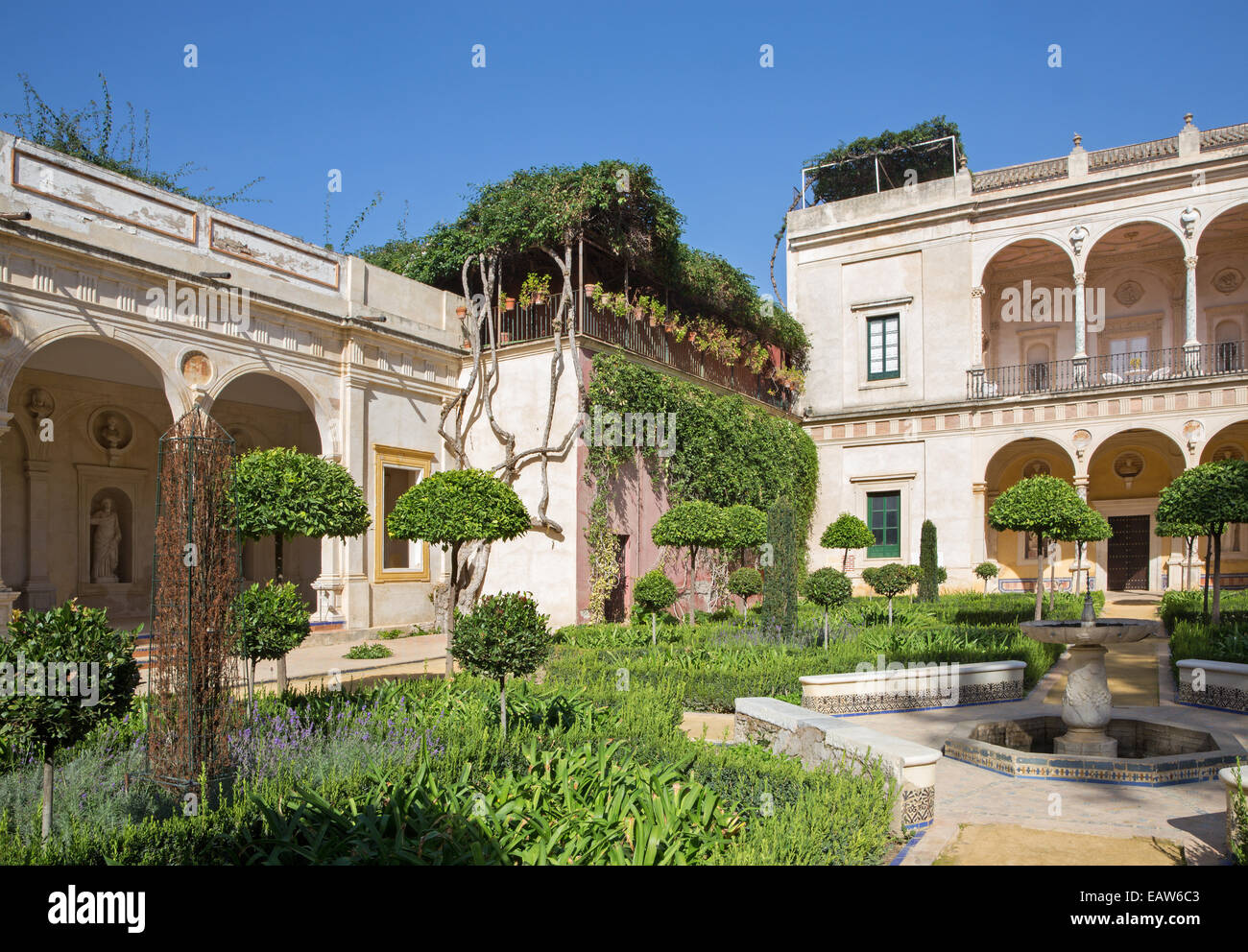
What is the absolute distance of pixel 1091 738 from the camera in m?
6.88

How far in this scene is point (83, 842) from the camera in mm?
3768

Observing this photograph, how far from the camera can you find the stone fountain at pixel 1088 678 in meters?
6.77

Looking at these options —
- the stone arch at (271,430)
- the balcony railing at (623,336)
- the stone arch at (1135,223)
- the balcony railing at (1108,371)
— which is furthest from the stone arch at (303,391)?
the stone arch at (1135,223)

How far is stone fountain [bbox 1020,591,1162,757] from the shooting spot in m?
6.77

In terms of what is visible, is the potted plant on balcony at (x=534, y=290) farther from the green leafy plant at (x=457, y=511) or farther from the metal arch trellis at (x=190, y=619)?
the metal arch trellis at (x=190, y=619)

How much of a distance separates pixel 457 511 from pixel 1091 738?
6.75 metres

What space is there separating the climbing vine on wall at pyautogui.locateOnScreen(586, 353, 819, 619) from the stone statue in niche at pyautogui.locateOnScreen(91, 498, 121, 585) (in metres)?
8.70

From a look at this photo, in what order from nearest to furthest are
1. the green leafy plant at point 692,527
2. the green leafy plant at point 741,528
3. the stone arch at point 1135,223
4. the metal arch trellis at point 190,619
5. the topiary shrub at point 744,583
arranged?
the metal arch trellis at point 190,619 < the green leafy plant at point 692,527 < the green leafy plant at point 741,528 < the topiary shrub at point 744,583 < the stone arch at point 1135,223

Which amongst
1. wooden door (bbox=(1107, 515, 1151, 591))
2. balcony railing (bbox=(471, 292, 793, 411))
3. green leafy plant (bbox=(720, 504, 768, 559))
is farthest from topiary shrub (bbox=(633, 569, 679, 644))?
wooden door (bbox=(1107, 515, 1151, 591))

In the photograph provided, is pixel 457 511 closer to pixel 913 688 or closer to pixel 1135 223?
pixel 913 688

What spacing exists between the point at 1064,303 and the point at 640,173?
567 inches

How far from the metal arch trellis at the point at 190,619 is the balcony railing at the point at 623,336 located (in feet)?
37.0
